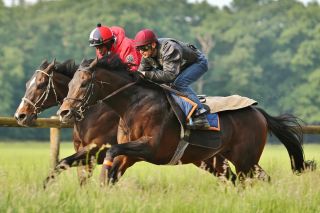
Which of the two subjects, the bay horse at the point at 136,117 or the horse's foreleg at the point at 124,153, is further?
the bay horse at the point at 136,117

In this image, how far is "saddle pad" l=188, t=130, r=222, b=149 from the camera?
8477mm

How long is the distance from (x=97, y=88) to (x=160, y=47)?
2.64 feet

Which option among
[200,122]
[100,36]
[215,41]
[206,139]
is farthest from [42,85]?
[215,41]

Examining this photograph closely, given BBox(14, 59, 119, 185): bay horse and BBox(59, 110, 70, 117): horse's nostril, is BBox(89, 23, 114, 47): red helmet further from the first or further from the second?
BBox(59, 110, 70, 117): horse's nostril

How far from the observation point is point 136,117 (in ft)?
26.1

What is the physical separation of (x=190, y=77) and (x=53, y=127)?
2746 mm

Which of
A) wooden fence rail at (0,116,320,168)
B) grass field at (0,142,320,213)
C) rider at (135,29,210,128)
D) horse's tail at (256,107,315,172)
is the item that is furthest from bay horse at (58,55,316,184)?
wooden fence rail at (0,116,320,168)

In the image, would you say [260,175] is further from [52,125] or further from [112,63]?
[52,125]

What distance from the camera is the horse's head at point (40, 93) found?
8461 mm

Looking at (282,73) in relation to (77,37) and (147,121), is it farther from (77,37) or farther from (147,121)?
(147,121)

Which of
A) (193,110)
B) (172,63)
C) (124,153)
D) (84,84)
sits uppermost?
(172,63)

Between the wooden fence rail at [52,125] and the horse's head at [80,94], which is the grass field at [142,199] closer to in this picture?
the horse's head at [80,94]

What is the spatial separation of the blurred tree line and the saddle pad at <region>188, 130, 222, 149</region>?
138 feet

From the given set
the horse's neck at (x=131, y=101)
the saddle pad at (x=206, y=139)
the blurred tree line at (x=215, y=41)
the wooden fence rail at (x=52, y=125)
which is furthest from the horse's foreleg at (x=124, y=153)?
the blurred tree line at (x=215, y=41)
